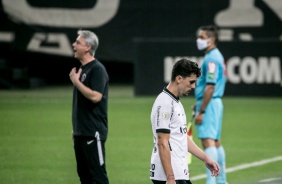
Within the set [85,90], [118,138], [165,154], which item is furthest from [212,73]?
[118,138]

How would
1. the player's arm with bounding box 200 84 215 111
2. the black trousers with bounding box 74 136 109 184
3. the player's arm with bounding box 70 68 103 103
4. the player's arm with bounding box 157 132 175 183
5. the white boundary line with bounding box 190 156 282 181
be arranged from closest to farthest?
the player's arm with bounding box 157 132 175 183
the player's arm with bounding box 70 68 103 103
the black trousers with bounding box 74 136 109 184
the player's arm with bounding box 200 84 215 111
the white boundary line with bounding box 190 156 282 181

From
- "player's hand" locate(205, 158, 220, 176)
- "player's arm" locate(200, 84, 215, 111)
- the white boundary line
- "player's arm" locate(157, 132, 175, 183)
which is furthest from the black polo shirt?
the white boundary line

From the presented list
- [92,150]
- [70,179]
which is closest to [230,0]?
[70,179]

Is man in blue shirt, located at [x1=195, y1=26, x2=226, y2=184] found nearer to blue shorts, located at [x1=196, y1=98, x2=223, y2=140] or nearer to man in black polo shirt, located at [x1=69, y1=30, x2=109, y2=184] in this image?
blue shorts, located at [x1=196, y1=98, x2=223, y2=140]

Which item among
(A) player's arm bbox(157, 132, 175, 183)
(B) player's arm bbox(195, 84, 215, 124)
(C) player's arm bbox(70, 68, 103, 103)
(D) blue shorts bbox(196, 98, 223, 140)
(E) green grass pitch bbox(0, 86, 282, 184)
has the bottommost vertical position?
(E) green grass pitch bbox(0, 86, 282, 184)

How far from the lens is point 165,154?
769cm

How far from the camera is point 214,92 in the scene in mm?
12016

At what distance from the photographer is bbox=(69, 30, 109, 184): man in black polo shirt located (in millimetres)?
9328

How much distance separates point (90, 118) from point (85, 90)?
1.25 ft

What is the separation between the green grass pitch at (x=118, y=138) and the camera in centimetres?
1355

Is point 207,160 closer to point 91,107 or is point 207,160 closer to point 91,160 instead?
point 91,160

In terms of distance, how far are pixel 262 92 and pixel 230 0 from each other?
3.17 m

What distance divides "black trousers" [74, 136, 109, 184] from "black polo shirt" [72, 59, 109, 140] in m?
0.09

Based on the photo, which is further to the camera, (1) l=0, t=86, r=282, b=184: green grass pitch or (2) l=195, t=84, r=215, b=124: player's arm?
(1) l=0, t=86, r=282, b=184: green grass pitch
